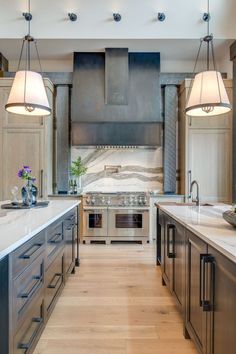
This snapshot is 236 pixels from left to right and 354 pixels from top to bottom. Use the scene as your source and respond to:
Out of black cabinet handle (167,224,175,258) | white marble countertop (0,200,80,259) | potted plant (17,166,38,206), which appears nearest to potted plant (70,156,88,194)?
potted plant (17,166,38,206)

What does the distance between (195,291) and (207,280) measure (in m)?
0.30

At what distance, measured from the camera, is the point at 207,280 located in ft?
5.24

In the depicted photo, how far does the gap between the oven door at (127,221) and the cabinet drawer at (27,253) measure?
323cm

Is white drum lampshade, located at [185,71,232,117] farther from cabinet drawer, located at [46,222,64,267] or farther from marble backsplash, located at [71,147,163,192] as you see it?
marble backsplash, located at [71,147,163,192]

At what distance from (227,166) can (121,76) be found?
250cm

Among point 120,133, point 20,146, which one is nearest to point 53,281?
point 20,146

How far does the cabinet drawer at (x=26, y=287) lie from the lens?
4.98 ft

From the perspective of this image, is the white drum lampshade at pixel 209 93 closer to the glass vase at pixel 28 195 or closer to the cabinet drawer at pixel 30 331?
the glass vase at pixel 28 195

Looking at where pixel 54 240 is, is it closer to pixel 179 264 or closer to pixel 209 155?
pixel 179 264

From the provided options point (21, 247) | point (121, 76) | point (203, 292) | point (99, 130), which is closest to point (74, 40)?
point (121, 76)

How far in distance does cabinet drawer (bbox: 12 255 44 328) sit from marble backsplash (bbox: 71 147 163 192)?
12.9 feet

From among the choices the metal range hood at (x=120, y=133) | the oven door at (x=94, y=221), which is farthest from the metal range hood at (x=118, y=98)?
the oven door at (x=94, y=221)

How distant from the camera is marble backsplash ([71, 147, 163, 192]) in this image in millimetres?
5938

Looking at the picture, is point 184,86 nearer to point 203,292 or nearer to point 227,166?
point 227,166
